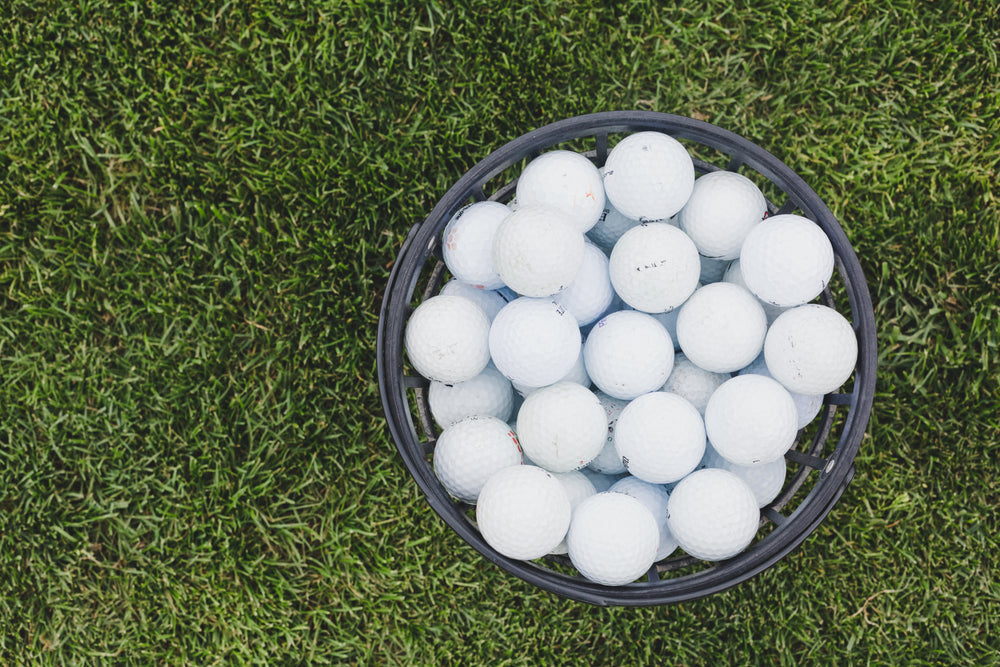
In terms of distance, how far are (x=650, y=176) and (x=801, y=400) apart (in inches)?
24.1

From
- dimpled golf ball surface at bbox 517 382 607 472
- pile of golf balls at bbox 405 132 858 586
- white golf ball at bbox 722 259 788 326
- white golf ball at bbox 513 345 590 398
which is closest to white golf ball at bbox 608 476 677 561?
pile of golf balls at bbox 405 132 858 586

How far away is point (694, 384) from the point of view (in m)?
1.69

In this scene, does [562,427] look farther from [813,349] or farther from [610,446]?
[813,349]

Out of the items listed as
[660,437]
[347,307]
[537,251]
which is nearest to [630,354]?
[660,437]

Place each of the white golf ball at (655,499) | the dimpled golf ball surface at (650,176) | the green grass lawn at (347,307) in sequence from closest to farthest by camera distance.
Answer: the dimpled golf ball surface at (650,176) < the white golf ball at (655,499) < the green grass lawn at (347,307)

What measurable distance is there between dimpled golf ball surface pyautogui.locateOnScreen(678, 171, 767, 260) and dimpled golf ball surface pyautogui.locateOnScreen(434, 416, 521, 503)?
0.64 metres

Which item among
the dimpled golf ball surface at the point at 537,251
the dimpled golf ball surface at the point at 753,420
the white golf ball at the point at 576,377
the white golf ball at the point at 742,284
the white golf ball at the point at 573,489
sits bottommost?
the white golf ball at the point at 573,489

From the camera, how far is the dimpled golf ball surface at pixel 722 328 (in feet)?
5.02

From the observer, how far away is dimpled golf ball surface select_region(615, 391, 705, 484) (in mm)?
1502

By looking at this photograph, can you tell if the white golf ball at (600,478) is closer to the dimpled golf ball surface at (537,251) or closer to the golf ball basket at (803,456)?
the golf ball basket at (803,456)

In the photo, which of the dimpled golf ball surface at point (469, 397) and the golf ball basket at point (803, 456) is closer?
the golf ball basket at point (803, 456)

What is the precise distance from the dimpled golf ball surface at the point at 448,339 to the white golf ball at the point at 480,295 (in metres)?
0.11

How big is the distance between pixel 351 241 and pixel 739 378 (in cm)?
107

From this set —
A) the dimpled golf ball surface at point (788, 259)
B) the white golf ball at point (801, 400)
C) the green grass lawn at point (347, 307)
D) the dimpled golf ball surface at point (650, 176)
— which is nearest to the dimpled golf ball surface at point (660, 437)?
the white golf ball at point (801, 400)
